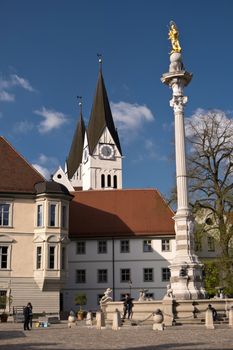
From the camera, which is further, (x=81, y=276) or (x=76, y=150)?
(x=76, y=150)

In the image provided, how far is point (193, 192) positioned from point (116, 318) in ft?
55.7

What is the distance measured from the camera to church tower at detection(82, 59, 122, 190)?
331ft

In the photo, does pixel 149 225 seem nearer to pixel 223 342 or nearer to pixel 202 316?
pixel 202 316

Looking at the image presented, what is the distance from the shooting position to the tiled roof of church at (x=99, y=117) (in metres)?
100

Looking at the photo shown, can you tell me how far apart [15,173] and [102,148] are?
2410 inches

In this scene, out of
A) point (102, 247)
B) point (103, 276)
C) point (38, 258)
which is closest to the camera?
point (38, 258)

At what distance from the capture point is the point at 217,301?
2598cm

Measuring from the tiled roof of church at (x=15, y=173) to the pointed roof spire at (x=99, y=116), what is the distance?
5488cm

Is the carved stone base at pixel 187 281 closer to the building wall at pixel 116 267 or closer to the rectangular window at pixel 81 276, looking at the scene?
the building wall at pixel 116 267

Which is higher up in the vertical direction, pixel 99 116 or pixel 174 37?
pixel 99 116

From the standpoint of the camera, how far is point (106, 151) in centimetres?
10500

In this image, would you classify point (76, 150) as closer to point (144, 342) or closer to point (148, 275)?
point (148, 275)

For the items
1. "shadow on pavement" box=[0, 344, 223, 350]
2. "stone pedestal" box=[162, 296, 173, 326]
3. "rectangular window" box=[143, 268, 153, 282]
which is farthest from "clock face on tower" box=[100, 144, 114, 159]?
"shadow on pavement" box=[0, 344, 223, 350]

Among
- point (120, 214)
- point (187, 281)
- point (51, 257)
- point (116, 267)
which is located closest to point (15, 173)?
point (51, 257)
